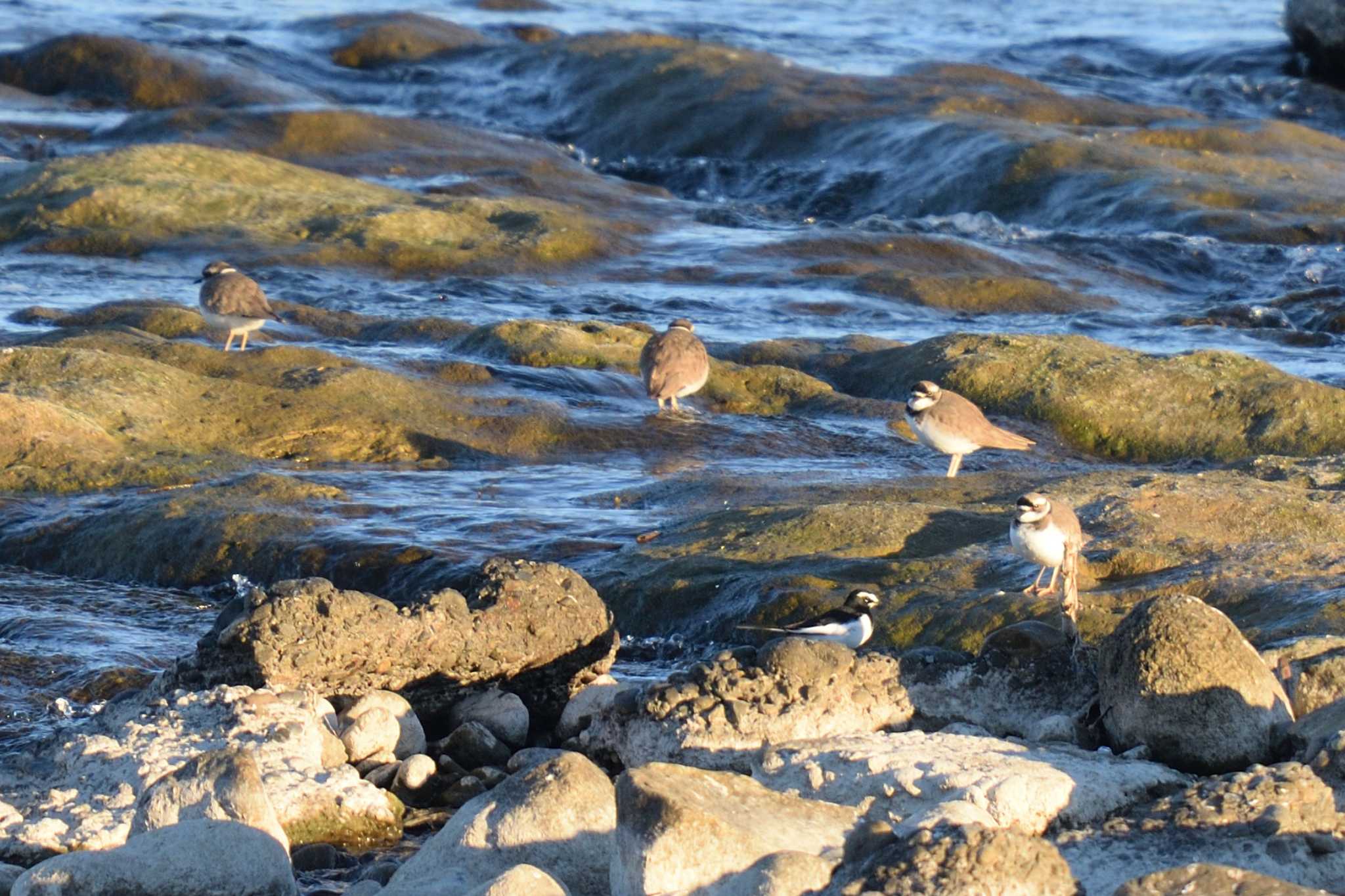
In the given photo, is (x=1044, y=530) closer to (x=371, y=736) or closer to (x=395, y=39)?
(x=371, y=736)

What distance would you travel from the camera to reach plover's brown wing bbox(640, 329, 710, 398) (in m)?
12.7

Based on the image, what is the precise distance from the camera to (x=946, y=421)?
10672 mm

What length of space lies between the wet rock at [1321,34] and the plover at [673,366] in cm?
2440

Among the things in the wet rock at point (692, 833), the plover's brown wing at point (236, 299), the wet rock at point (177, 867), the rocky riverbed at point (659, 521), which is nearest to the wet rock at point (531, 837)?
the rocky riverbed at point (659, 521)

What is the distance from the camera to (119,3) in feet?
130

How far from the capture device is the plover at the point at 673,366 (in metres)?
12.7

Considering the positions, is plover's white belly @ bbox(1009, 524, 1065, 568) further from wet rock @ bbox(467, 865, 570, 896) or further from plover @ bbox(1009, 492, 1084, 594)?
wet rock @ bbox(467, 865, 570, 896)

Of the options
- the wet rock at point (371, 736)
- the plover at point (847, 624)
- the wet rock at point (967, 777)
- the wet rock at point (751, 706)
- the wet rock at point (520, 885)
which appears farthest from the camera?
the plover at point (847, 624)

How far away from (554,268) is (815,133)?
868cm

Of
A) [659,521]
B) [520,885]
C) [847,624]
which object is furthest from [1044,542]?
[520,885]

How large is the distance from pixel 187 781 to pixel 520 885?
1446 millimetres

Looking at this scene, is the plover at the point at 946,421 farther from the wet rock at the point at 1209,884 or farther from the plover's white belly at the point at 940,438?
the wet rock at the point at 1209,884

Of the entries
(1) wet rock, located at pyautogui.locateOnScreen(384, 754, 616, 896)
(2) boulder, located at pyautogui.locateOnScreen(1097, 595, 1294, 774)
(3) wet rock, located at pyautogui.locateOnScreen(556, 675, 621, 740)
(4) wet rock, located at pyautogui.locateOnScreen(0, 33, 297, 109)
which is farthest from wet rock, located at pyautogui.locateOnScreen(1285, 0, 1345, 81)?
(1) wet rock, located at pyautogui.locateOnScreen(384, 754, 616, 896)

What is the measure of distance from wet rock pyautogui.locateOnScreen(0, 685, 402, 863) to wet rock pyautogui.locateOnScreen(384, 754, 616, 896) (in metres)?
0.65
